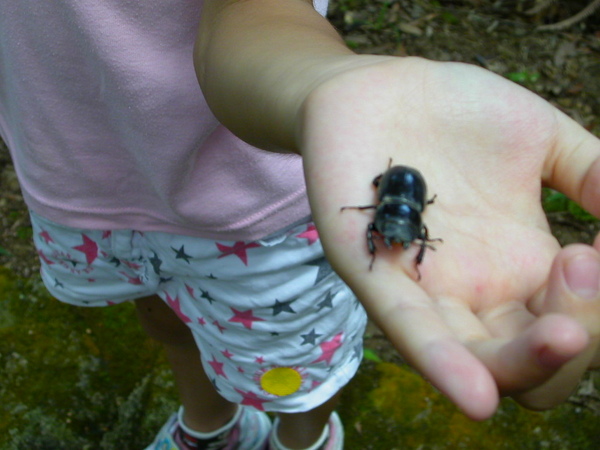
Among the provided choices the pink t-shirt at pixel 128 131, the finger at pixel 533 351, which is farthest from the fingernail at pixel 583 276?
the pink t-shirt at pixel 128 131

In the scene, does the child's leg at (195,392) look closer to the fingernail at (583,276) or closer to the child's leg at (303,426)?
the child's leg at (303,426)

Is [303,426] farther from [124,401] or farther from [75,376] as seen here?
[75,376]

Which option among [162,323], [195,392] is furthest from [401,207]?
[195,392]

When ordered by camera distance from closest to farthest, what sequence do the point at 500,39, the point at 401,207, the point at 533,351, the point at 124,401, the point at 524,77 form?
1. the point at 533,351
2. the point at 401,207
3. the point at 124,401
4. the point at 524,77
5. the point at 500,39

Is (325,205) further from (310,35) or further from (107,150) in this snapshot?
(107,150)

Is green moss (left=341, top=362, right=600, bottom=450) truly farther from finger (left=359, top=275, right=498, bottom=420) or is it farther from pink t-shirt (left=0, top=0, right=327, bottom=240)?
finger (left=359, top=275, right=498, bottom=420)

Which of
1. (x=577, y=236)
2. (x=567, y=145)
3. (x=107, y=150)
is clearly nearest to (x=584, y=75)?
(x=577, y=236)

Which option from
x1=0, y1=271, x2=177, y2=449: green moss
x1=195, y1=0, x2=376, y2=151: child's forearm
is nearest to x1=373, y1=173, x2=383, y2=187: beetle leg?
x1=195, y1=0, x2=376, y2=151: child's forearm
